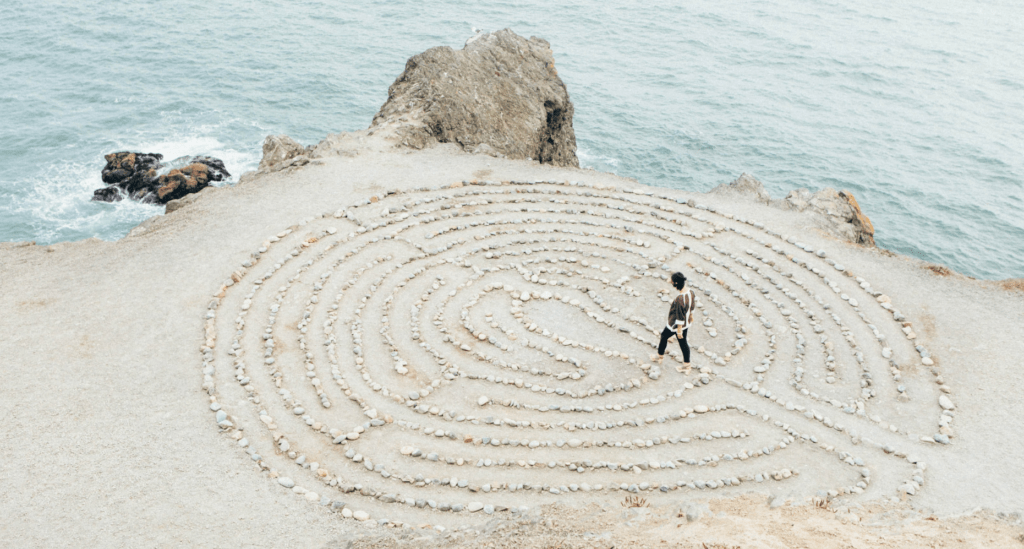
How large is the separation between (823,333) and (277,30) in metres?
53.9

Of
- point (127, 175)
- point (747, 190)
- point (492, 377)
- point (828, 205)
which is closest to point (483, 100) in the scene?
point (747, 190)

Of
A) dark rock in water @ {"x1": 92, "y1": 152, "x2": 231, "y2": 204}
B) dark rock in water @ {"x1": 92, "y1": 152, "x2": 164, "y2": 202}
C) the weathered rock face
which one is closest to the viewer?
the weathered rock face

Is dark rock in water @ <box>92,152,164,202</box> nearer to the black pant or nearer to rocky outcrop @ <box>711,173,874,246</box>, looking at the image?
rocky outcrop @ <box>711,173,874,246</box>

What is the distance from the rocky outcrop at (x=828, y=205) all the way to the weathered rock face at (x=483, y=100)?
8.92 m

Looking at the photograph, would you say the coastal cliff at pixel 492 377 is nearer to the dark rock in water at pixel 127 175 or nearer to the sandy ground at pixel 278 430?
the sandy ground at pixel 278 430

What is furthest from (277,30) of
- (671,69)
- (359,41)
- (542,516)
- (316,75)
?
(542,516)

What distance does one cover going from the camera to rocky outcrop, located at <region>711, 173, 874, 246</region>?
2077 centimetres

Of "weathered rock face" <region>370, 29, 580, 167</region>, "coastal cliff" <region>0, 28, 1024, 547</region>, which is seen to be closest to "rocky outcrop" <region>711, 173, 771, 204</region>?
"coastal cliff" <region>0, 28, 1024, 547</region>

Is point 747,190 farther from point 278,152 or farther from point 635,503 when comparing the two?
point 278,152

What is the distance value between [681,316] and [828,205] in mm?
10535

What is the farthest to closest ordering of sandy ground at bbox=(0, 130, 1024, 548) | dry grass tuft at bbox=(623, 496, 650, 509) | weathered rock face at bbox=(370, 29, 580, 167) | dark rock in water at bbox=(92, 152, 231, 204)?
1. dark rock in water at bbox=(92, 152, 231, 204)
2. weathered rock face at bbox=(370, 29, 580, 167)
3. dry grass tuft at bbox=(623, 496, 650, 509)
4. sandy ground at bbox=(0, 130, 1024, 548)

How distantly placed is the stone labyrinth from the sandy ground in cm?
11

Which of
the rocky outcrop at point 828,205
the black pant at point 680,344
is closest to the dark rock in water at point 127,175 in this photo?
the rocky outcrop at point 828,205

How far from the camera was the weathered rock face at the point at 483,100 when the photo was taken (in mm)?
25953
